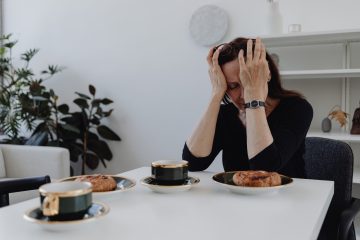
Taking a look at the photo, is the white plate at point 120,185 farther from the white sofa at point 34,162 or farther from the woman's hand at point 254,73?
the white sofa at point 34,162

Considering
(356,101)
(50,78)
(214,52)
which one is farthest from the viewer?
(50,78)

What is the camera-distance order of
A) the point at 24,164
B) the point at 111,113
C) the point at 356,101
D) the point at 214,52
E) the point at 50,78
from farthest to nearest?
the point at 50,78 < the point at 111,113 < the point at 24,164 < the point at 356,101 < the point at 214,52

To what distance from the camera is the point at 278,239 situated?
22.4 inches

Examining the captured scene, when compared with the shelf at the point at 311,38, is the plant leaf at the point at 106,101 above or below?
below

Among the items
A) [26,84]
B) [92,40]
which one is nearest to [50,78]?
[26,84]

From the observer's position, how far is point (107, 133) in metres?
3.23

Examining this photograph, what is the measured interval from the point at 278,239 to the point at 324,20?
2.22 m

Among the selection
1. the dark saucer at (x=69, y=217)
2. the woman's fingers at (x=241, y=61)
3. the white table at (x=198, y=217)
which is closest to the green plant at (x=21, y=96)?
the woman's fingers at (x=241, y=61)

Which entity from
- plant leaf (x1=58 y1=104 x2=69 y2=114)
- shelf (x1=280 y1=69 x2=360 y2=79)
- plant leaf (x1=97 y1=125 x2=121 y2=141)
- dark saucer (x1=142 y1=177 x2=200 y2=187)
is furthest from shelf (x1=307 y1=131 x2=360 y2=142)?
plant leaf (x1=58 y1=104 x2=69 y2=114)

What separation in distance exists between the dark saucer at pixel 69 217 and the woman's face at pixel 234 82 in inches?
30.0

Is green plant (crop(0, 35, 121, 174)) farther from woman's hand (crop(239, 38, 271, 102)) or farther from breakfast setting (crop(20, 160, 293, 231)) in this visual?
breakfast setting (crop(20, 160, 293, 231))

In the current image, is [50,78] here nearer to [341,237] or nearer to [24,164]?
[24,164]

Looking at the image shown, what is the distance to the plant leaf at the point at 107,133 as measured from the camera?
3223mm

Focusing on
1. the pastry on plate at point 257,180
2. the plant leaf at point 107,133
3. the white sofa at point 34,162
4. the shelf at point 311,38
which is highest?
the shelf at point 311,38
